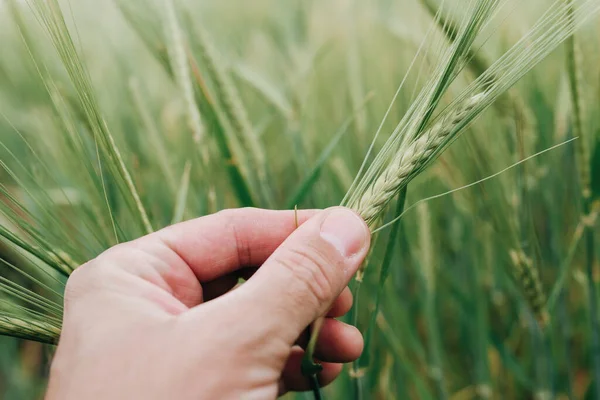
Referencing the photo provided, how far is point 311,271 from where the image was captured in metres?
0.48

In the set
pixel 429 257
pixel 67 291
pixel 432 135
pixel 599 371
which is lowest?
pixel 599 371

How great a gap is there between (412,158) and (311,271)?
13cm

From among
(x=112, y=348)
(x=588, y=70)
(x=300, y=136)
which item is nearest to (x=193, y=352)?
(x=112, y=348)

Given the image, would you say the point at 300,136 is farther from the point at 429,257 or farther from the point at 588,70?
the point at 588,70

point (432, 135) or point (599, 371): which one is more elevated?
point (432, 135)

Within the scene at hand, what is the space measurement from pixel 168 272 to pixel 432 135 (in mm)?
302

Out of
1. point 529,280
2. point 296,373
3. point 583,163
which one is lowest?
point 296,373

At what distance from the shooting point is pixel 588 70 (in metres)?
1.03

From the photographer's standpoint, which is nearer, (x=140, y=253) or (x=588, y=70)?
(x=140, y=253)

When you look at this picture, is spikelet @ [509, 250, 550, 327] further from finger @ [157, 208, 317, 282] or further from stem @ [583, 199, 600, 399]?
finger @ [157, 208, 317, 282]

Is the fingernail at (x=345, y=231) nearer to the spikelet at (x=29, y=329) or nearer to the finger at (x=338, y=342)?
the finger at (x=338, y=342)

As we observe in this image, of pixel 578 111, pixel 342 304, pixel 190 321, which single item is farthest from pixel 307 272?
pixel 578 111

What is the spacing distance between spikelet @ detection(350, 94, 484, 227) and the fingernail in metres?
0.02

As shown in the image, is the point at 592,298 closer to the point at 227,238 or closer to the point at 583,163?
the point at 583,163
